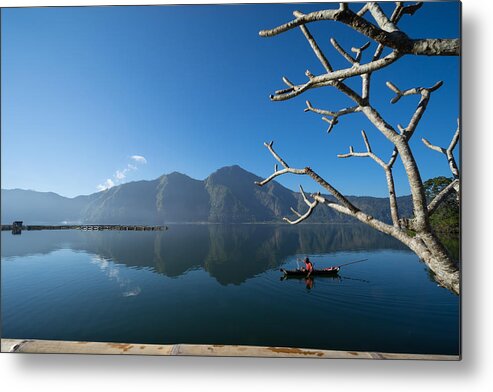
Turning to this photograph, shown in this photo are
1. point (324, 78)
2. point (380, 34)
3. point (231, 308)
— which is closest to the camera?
point (380, 34)

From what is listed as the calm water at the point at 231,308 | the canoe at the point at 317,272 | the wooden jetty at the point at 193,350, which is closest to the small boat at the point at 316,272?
the canoe at the point at 317,272

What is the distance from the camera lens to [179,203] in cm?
17750

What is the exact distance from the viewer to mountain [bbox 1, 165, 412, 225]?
149875 mm

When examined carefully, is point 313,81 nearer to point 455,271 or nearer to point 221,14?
point 455,271

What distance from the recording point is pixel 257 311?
10.3 m

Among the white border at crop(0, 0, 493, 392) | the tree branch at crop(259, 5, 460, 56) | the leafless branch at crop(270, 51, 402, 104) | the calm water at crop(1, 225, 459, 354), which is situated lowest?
the calm water at crop(1, 225, 459, 354)

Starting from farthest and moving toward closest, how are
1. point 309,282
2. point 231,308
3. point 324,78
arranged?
1. point 309,282
2. point 231,308
3. point 324,78

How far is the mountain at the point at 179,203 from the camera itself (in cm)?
14988

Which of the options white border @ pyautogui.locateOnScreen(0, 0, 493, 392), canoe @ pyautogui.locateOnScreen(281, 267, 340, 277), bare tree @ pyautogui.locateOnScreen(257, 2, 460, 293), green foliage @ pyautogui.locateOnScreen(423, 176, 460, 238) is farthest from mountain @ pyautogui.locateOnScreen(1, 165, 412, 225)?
bare tree @ pyautogui.locateOnScreen(257, 2, 460, 293)

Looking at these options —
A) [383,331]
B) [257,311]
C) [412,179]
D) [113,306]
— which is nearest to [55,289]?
[113,306]

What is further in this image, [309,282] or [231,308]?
[309,282]

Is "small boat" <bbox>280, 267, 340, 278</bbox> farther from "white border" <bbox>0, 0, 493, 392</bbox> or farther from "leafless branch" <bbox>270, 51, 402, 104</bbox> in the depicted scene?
"leafless branch" <bbox>270, 51, 402, 104</bbox>

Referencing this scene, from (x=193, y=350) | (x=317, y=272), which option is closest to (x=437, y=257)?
(x=193, y=350)

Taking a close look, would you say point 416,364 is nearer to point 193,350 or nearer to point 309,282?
point 193,350
